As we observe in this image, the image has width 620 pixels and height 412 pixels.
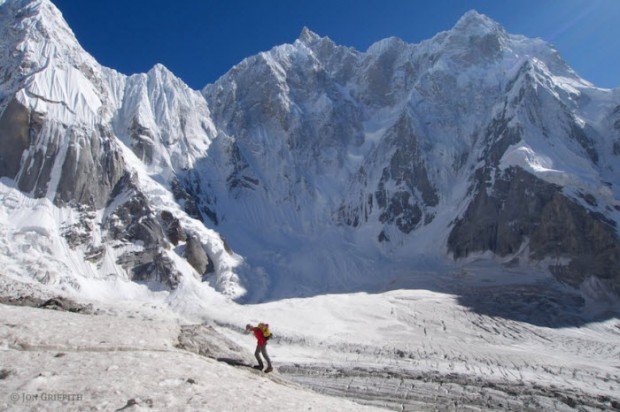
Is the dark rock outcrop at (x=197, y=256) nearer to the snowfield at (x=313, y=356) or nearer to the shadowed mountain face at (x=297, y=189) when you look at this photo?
the shadowed mountain face at (x=297, y=189)

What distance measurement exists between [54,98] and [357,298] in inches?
3505

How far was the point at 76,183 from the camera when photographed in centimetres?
12231

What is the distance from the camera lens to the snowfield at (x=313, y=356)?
16.5m

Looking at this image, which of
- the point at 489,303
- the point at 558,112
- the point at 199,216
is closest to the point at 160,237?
the point at 199,216

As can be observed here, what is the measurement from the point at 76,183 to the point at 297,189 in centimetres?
8626

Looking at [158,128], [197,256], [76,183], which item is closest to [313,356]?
[197,256]

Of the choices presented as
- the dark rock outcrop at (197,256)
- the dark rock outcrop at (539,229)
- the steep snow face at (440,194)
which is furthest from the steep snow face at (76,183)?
the dark rock outcrop at (539,229)

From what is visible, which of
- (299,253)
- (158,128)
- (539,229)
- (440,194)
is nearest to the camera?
(539,229)

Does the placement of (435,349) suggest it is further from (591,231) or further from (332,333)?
(591,231)

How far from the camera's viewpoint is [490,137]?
17300 centimetres

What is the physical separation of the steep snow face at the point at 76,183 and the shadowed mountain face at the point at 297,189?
0.42 m

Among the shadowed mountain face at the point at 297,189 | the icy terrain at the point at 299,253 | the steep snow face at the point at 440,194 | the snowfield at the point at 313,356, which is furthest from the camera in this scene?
the steep snow face at the point at 440,194

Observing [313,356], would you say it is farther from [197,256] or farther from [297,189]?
[297,189]

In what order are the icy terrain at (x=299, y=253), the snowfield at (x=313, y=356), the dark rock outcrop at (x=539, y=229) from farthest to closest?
the dark rock outcrop at (x=539, y=229)
the icy terrain at (x=299, y=253)
the snowfield at (x=313, y=356)
